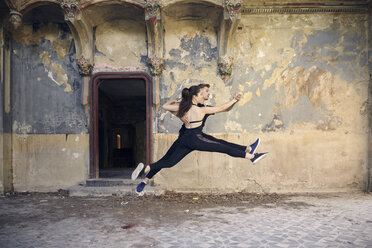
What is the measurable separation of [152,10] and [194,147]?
12.1ft

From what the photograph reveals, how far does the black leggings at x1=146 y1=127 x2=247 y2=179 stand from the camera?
4391 millimetres

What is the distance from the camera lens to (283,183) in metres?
7.05

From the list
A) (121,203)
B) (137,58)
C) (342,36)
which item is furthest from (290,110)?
(121,203)

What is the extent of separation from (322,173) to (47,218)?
6.11m

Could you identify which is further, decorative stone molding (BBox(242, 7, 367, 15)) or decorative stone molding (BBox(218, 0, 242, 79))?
decorative stone molding (BBox(242, 7, 367, 15))

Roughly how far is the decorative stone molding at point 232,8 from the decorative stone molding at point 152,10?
1557mm

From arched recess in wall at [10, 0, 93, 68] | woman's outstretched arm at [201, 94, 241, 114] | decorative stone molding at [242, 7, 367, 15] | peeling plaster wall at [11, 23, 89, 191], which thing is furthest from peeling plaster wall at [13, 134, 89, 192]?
decorative stone molding at [242, 7, 367, 15]

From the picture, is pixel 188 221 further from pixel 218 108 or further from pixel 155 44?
pixel 155 44

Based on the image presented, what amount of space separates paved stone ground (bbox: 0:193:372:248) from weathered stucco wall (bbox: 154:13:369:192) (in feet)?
1.95

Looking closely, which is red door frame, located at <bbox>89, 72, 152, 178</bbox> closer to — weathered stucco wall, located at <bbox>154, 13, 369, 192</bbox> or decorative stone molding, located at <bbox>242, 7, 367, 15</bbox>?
weathered stucco wall, located at <bbox>154, 13, 369, 192</bbox>

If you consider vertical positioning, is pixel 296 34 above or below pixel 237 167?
above

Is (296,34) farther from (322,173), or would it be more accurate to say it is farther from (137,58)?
(137,58)

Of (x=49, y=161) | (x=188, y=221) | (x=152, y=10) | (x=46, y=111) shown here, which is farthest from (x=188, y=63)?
(x=49, y=161)

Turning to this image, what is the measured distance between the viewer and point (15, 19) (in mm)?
6672
